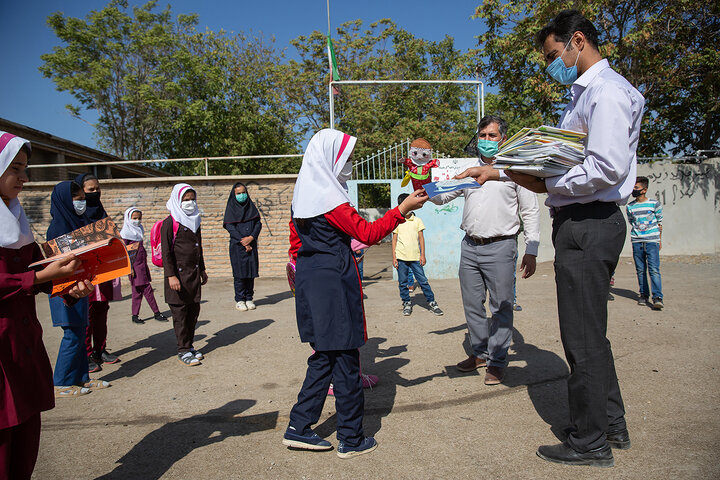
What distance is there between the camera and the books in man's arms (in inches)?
101

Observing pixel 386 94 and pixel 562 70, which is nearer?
pixel 562 70

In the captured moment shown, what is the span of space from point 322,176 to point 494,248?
6.26 ft

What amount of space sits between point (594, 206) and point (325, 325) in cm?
176

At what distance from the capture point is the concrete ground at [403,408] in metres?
2.91

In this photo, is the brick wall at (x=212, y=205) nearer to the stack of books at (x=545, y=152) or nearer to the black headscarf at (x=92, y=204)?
the black headscarf at (x=92, y=204)

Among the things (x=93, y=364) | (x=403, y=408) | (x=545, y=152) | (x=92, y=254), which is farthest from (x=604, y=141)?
→ (x=93, y=364)

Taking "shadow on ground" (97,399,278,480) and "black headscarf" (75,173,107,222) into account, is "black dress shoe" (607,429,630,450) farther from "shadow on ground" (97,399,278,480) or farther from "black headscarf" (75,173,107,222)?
"black headscarf" (75,173,107,222)

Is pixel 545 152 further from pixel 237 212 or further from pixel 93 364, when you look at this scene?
pixel 237 212

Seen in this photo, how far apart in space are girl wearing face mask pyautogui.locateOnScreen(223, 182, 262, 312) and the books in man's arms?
5.86 meters

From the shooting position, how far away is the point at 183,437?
3479 millimetres

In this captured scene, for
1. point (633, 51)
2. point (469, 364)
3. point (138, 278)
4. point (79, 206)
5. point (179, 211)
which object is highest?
point (633, 51)

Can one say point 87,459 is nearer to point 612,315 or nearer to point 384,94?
point 612,315

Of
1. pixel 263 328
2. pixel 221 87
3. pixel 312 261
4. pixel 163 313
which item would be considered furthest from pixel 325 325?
pixel 221 87

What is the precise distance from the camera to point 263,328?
7027 millimetres
